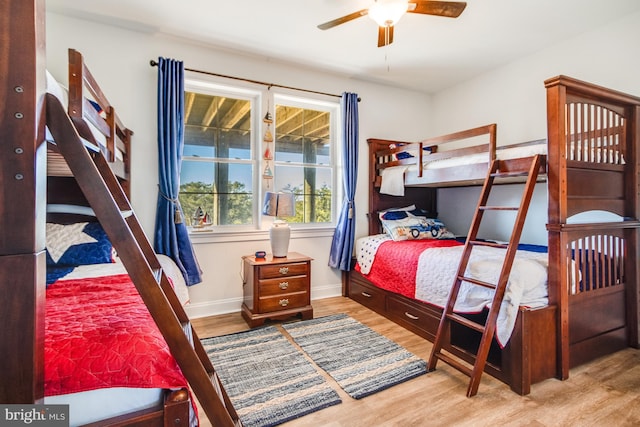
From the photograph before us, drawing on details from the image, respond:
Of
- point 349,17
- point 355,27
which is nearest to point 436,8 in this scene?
point 349,17

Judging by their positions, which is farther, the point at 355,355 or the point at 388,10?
the point at 355,355

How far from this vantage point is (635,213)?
2.29 m

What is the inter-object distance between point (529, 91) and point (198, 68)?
11.1 feet

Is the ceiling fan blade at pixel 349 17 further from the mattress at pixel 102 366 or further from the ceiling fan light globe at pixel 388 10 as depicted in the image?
the mattress at pixel 102 366

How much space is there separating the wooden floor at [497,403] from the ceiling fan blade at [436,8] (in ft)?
7.51

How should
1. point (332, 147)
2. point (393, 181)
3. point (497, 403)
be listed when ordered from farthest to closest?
point (332, 147), point (393, 181), point (497, 403)

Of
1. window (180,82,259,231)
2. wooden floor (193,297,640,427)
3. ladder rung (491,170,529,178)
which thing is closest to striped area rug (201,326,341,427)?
wooden floor (193,297,640,427)

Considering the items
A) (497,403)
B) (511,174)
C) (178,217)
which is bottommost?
(497,403)

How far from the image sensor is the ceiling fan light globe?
1.92m

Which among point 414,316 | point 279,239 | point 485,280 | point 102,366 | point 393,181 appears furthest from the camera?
point 393,181

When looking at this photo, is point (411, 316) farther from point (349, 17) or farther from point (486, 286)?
point (349, 17)

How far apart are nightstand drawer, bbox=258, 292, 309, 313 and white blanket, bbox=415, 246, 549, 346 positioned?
1053 millimetres

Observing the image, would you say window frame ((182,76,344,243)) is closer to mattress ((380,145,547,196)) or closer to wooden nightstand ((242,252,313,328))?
wooden nightstand ((242,252,313,328))

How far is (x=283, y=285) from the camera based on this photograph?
2.88 meters
